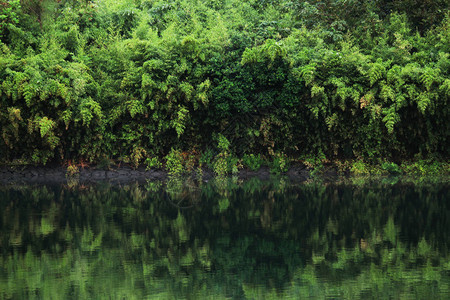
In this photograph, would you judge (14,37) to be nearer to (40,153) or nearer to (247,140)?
(40,153)

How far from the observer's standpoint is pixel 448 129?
1366cm

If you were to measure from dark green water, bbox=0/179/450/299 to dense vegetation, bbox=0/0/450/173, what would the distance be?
8.54ft

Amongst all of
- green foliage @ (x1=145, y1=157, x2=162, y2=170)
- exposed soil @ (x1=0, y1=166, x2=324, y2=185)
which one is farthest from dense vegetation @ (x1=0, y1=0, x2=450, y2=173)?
exposed soil @ (x1=0, y1=166, x2=324, y2=185)

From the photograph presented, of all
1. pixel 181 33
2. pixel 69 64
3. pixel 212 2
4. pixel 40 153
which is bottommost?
pixel 40 153

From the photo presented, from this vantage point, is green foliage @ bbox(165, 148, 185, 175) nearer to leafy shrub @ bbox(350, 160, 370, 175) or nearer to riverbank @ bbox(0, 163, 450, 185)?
riverbank @ bbox(0, 163, 450, 185)

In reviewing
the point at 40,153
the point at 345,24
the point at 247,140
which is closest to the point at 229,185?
the point at 247,140

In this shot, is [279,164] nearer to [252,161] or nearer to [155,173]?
[252,161]

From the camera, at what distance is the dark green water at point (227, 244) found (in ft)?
17.6

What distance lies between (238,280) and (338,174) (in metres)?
8.82

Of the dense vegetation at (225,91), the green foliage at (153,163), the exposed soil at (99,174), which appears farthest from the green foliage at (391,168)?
the green foliage at (153,163)

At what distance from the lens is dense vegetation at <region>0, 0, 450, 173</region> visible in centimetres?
1331

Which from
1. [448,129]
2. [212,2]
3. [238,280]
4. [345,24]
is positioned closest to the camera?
[238,280]

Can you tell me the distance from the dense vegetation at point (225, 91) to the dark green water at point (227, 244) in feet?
8.54

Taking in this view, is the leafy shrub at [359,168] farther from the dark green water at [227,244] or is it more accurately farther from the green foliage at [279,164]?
the dark green water at [227,244]
